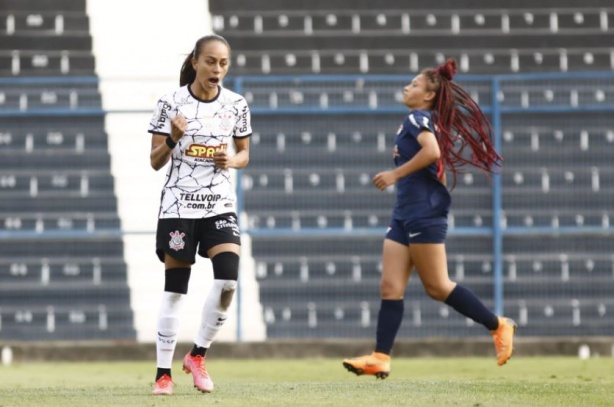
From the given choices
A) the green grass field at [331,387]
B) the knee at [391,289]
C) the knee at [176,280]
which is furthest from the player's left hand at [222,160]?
the knee at [391,289]

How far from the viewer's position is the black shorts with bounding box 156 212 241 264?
767cm

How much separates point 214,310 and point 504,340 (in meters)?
1.75

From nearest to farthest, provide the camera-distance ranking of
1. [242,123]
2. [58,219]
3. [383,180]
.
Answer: [242,123], [383,180], [58,219]

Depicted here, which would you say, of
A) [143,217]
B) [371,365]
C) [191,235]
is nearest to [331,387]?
[371,365]

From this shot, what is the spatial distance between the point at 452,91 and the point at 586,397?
218 centimetres

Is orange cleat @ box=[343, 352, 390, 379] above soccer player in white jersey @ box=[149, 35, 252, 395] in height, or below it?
below

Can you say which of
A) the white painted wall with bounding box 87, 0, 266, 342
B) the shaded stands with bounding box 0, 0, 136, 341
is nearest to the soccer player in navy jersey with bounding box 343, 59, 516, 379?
the white painted wall with bounding box 87, 0, 266, 342

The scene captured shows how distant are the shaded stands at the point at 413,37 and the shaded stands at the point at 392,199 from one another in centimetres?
118

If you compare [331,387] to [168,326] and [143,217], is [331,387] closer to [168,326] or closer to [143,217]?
[168,326]

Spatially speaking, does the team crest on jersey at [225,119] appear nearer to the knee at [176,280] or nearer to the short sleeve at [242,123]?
the short sleeve at [242,123]

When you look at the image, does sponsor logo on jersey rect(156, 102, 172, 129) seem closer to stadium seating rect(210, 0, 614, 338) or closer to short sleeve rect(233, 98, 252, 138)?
short sleeve rect(233, 98, 252, 138)

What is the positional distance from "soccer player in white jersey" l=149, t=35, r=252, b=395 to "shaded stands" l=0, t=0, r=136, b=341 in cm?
565

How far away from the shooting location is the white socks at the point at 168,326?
25.5ft

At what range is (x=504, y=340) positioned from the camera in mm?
8727
